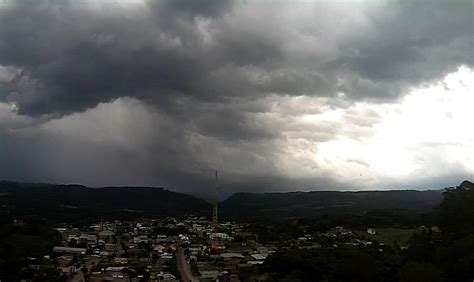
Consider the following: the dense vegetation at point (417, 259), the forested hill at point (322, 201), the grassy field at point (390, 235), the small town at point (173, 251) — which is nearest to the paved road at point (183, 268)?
the small town at point (173, 251)

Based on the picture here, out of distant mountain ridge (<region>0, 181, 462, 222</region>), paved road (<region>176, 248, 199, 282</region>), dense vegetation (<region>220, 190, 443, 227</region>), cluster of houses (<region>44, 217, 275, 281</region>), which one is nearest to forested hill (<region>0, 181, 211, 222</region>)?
distant mountain ridge (<region>0, 181, 462, 222</region>)

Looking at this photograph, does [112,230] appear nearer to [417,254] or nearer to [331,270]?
Result: [331,270]

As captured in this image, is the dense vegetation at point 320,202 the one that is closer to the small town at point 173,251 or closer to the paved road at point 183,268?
the small town at point 173,251

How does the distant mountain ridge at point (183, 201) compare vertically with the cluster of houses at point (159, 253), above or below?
above

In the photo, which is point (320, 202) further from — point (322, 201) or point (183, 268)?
point (183, 268)

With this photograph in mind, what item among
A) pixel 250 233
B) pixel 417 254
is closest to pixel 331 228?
pixel 250 233

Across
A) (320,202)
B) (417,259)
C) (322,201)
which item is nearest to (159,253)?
(417,259)

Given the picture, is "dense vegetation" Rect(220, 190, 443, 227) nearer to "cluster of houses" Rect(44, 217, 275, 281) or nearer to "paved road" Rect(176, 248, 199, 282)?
"cluster of houses" Rect(44, 217, 275, 281)
